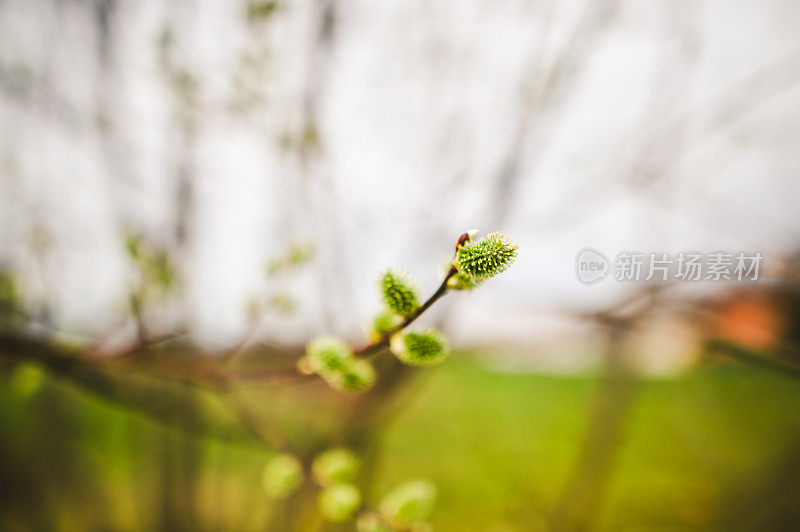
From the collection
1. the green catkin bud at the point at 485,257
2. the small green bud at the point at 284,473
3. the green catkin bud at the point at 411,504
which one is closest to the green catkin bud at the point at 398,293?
the green catkin bud at the point at 485,257

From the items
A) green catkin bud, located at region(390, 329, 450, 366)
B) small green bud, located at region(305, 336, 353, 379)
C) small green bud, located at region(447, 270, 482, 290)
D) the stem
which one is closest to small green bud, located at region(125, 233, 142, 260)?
small green bud, located at region(305, 336, 353, 379)

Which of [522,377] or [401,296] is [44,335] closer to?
[401,296]

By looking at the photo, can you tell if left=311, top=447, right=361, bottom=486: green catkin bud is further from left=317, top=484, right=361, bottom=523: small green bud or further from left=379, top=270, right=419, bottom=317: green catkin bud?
left=379, top=270, right=419, bottom=317: green catkin bud

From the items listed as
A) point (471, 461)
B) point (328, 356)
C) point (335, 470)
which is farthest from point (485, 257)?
point (471, 461)

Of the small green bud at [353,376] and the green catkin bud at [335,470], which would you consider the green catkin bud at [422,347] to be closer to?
the small green bud at [353,376]

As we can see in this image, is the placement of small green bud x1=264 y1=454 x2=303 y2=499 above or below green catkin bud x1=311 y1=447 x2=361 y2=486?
below
